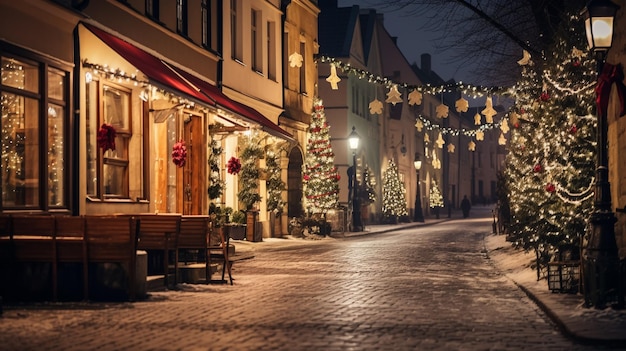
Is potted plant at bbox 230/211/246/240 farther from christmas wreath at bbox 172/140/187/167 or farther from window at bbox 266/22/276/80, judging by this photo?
christmas wreath at bbox 172/140/187/167

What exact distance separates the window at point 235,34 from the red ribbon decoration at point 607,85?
55.7 ft

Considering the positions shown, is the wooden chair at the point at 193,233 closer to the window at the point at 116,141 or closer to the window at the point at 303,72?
the window at the point at 116,141

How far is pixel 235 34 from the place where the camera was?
29.9 meters

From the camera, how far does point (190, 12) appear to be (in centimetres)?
2498

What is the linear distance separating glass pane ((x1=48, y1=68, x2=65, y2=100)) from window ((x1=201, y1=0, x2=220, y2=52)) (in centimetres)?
958

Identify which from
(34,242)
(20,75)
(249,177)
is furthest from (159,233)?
(249,177)

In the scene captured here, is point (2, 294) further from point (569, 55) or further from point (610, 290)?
point (569, 55)

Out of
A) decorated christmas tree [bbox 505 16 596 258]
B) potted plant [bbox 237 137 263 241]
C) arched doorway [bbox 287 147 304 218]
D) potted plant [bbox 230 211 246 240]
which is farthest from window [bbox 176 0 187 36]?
arched doorway [bbox 287 147 304 218]

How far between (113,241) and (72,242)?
1.73 ft

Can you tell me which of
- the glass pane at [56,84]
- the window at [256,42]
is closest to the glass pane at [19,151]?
the glass pane at [56,84]

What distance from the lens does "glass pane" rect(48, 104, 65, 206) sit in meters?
16.6

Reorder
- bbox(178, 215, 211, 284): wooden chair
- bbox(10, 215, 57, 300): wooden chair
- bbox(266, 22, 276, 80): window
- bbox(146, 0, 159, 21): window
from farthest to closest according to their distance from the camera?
bbox(266, 22, 276, 80): window
bbox(146, 0, 159, 21): window
bbox(178, 215, 211, 284): wooden chair
bbox(10, 215, 57, 300): wooden chair

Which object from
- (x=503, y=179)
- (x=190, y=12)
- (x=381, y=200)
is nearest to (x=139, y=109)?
(x=190, y=12)

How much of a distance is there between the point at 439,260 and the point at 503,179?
31.7ft
